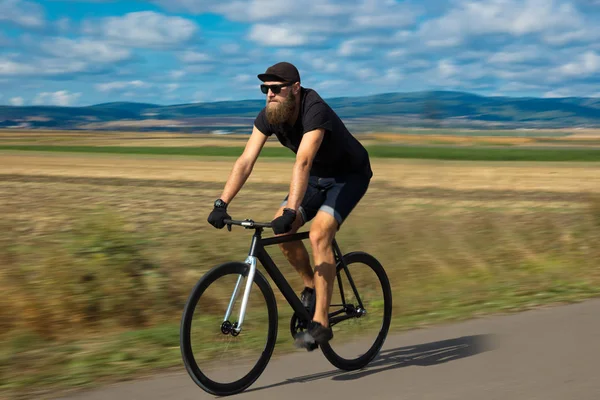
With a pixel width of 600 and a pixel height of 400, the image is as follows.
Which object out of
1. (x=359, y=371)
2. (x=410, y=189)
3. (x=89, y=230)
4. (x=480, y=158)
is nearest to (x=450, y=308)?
(x=359, y=371)

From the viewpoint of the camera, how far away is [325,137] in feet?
17.3

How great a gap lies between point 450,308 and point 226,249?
2.94 meters

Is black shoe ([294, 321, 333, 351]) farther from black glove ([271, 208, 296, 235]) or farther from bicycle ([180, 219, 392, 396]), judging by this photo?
black glove ([271, 208, 296, 235])

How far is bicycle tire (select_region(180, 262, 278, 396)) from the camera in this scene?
4.71 metres

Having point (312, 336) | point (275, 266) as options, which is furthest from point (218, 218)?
point (312, 336)

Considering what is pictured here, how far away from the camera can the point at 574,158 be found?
58.4 metres

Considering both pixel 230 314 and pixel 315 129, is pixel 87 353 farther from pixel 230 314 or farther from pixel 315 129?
pixel 315 129

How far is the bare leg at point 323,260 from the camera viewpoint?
5309mm

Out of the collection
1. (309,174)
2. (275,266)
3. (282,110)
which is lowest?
(275,266)

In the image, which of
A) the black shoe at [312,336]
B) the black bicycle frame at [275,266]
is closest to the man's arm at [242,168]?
the black bicycle frame at [275,266]

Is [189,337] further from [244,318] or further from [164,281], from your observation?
[164,281]

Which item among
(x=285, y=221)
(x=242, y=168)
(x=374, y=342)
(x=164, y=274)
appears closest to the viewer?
(x=285, y=221)

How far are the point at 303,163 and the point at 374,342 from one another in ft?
5.59

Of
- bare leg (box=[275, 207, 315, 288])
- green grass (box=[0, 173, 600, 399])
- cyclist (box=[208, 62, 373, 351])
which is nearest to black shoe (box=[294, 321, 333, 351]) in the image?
cyclist (box=[208, 62, 373, 351])
